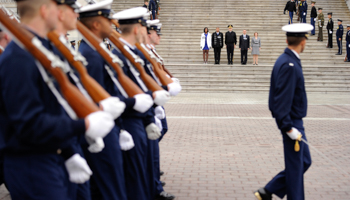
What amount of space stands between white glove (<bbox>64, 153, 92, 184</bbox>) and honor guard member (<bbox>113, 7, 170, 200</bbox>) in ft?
4.75

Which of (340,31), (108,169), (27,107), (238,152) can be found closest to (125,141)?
(108,169)

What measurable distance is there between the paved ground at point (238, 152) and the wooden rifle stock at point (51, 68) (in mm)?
3463

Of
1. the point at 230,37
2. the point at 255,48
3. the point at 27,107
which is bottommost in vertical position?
the point at 255,48

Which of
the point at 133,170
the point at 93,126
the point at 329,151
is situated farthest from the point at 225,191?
the point at 93,126

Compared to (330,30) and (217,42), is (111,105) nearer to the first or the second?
(217,42)

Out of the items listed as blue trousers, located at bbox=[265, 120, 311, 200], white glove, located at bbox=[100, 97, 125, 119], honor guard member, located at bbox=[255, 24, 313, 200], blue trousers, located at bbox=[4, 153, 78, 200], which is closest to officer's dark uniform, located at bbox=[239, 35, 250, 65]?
honor guard member, located at bbox=[255, 24, 313, 200]

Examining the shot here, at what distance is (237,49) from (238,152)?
1926 centimetres

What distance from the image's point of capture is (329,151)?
844cm

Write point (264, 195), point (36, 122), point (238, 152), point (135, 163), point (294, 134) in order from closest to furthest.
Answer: point (36, 122)
point (135, 163)
point (294, 134)
point (264, 195)
point (238, 152)

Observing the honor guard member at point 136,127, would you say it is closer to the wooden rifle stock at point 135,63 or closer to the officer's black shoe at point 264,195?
the wooden rifle stock at point 135,63

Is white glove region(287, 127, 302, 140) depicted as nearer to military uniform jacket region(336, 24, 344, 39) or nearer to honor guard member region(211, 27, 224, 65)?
honor guard member region(211, 27, 224, 65)

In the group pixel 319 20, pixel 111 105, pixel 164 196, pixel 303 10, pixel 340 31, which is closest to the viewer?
pixel 111 105

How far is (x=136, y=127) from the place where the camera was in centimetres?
440

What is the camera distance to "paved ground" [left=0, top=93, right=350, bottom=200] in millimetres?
6164
